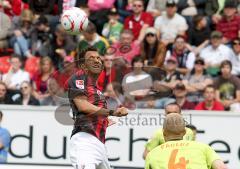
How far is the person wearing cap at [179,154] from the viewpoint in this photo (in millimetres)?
7715

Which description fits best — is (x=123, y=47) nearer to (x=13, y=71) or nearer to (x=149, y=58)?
(x=149, y=58)

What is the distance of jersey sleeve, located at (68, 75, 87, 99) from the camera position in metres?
9.95

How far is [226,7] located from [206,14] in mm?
608

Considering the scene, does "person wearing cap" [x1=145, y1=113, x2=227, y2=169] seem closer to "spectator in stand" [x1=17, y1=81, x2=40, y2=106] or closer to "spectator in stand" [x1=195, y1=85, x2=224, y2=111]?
"spectator in stand" [x1=195, y1=85, x2=224, y2=111]

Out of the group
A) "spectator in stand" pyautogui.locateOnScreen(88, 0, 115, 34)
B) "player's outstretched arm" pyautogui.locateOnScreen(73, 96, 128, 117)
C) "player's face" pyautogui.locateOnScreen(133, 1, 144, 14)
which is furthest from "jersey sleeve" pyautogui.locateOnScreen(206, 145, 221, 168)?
"spectator in stand" pyautogui.locateOnScreen(88, 0, 115, 34)

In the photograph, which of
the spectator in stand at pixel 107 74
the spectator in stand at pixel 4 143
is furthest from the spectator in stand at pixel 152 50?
the spectator in stand at pixel 4 143

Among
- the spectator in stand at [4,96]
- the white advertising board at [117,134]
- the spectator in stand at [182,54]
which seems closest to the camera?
the white advertising board at [117,134]

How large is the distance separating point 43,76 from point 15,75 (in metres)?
0.53

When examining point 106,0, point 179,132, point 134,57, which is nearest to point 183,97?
point 134,57

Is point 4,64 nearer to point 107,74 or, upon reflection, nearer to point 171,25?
point 107,74

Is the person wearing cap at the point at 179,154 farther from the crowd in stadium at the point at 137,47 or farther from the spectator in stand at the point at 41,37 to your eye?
the spectator in stand at the point at 41,37

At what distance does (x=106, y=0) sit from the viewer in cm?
1891

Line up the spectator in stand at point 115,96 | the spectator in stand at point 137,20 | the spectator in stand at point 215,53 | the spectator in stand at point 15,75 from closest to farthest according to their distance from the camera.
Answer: the spectator in stand at point 115,96, the spectator in stand at point 215,53, the spectator in stand at point 15,75, the spectator in stand at point 137,20

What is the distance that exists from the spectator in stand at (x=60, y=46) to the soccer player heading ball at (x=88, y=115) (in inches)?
301
